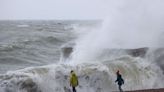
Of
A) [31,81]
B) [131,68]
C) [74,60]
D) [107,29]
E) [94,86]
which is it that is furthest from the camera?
[107,29]

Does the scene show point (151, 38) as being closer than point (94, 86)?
No

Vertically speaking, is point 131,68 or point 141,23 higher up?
point 141,23

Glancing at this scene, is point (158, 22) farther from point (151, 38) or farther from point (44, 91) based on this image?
point (44, 91)

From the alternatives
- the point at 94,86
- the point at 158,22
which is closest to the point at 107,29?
the point at 158,22

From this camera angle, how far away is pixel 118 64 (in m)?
18.2

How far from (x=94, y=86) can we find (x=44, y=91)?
2.28 meters

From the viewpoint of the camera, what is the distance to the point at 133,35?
2558cm

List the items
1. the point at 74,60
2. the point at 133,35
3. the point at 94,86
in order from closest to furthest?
the point at 94,86, the point at 74,60, the point at 133,35

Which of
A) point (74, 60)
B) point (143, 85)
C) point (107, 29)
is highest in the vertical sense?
point (107, 29)

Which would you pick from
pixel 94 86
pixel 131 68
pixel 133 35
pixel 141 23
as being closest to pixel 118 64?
pixel 131 68

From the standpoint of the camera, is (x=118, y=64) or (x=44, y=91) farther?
(x=118, y=64)

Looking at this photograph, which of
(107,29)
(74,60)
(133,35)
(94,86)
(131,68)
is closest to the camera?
(94,86)

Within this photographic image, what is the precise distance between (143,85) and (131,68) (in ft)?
3.67

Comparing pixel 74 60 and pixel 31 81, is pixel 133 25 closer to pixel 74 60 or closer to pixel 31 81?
pixel 74 60
